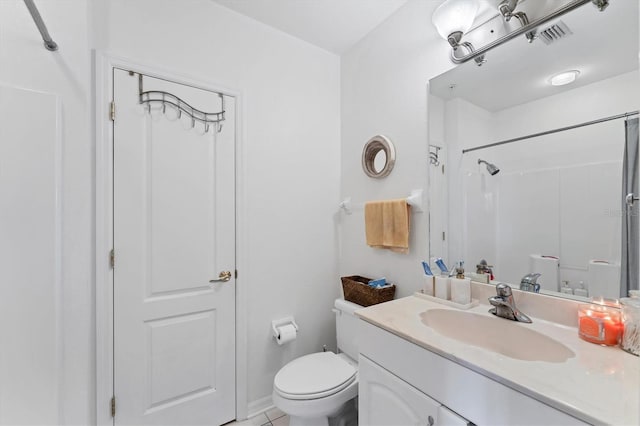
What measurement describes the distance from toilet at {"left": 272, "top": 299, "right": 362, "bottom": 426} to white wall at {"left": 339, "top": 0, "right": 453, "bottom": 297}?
1.24ft

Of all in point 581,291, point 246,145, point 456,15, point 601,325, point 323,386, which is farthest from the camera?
point 246,145

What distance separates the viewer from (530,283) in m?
1.14

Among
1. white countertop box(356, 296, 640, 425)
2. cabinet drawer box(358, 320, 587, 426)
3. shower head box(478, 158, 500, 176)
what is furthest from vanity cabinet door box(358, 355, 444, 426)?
shower head box(478, 158, 500, 176)

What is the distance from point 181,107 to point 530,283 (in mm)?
1894

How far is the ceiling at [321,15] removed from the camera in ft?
5.32

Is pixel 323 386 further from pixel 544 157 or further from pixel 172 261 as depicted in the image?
pixel 544 157

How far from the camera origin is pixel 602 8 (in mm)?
962

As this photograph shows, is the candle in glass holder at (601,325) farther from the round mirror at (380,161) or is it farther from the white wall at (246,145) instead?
the white wall at (246,145)

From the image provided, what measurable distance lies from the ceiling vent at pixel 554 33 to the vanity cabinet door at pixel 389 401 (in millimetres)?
1395

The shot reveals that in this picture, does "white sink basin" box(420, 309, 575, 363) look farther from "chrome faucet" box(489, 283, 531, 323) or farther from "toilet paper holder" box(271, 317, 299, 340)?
"toilet paper holder" box(271, 317, 299, 340)

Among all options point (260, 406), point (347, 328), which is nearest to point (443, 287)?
point (347, 328)

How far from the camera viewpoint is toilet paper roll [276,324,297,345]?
173 cm

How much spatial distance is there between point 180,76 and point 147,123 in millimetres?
323

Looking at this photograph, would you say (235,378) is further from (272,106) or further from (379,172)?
(272,106)
